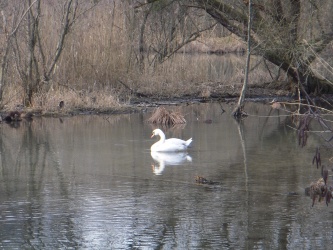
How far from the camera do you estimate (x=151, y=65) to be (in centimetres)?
2262

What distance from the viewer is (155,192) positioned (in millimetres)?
9297

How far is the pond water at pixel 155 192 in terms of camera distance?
7.28m

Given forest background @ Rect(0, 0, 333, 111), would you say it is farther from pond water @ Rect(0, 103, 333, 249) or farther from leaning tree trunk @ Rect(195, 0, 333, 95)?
pond water @ Rect(0, 103, 333, 249)

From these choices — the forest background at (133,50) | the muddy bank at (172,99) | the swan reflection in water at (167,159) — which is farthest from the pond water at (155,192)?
the forest background at (133,50)

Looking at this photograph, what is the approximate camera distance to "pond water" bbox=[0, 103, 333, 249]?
7277mm

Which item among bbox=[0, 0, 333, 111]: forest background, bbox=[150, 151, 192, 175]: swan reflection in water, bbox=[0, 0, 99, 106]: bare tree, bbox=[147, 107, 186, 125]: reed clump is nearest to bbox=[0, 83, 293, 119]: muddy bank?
bbox=[0, 0, 333, 111]: forest background

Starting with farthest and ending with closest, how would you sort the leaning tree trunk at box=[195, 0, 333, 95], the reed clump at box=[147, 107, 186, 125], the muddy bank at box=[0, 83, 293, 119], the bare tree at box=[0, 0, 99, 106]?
the leaning tree trunk at box=[195, 0, 333, 95], the muddy bank at box=[0, 83, 293, 119], the bare tree at box=[0, 0, 99, 106], the reed clump at box=[147, 107, 186, 125]

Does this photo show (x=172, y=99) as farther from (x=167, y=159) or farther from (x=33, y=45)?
(x=167, y=159)

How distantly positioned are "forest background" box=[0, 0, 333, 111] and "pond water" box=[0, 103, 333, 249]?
3.54 meters

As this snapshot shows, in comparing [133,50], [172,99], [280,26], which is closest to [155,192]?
[280,26]

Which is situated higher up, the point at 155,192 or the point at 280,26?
the point at 280,26

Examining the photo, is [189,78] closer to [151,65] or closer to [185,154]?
[151,65]

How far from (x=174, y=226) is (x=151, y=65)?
49.8 ft

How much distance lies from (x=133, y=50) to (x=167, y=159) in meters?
10.5
